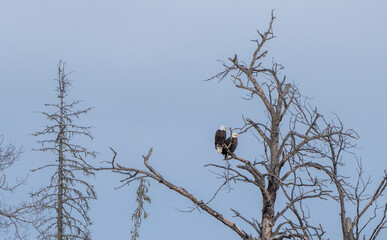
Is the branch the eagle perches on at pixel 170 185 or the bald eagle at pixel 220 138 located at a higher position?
the bald eagle at pixel 220 138

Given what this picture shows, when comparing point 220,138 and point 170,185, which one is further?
point 220,138

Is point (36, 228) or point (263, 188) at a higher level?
point (36, 228)

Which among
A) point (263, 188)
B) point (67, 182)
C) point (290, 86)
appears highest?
point (67, 182)

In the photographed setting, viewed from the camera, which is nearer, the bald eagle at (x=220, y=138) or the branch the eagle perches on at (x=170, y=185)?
the branch the eagle perches on at (x=170, y=185)

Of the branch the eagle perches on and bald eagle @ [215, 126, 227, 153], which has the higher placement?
bald eagle @ [215, 126, 227, 153]

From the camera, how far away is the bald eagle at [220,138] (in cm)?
1962

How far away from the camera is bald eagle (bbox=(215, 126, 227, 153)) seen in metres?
19.6

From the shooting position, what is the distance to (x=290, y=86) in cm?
1383

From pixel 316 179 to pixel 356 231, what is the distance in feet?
8.48

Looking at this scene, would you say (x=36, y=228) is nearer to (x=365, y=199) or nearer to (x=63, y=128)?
(x=63, y=128)

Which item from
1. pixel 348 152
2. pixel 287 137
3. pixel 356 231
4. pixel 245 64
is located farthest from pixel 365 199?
pixel 245 64

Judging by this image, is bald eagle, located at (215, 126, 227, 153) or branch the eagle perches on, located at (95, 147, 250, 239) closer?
branch the eagle perches on, located at (95, 147, 250, 239)

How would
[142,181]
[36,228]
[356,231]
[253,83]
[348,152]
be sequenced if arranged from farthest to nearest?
[36,228]
[142,181]
[253,83]
[348,152]
[356,231]

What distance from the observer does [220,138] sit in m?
20.2
